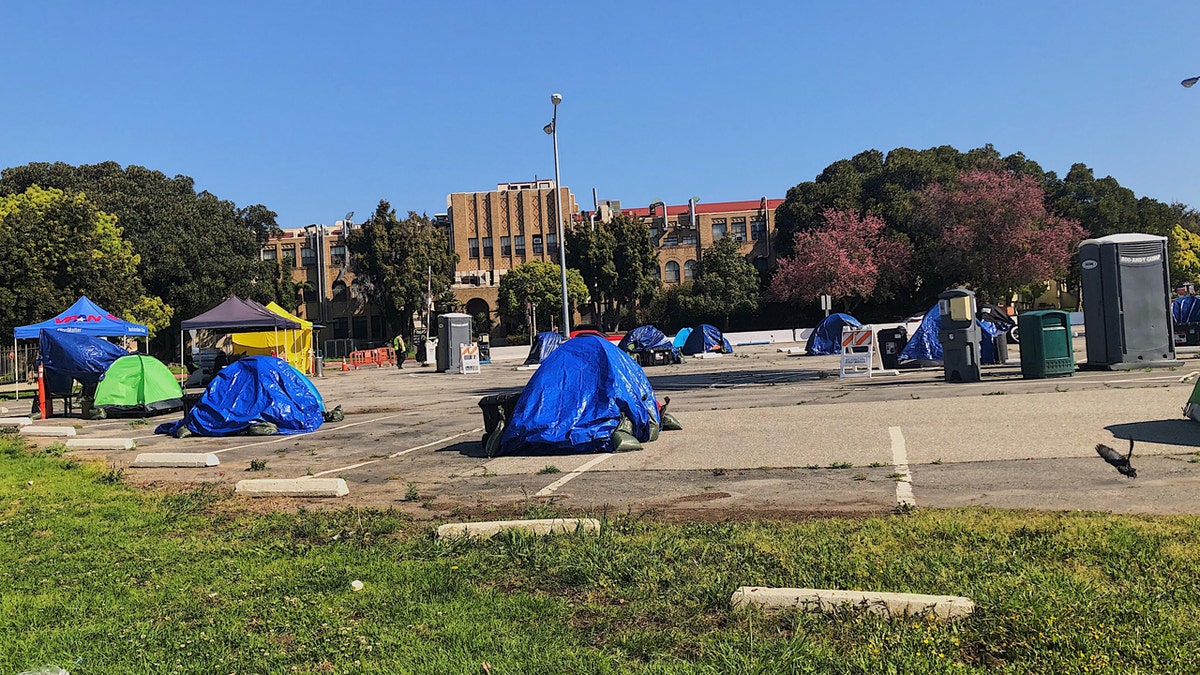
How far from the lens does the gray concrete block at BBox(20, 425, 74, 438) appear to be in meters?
16.4

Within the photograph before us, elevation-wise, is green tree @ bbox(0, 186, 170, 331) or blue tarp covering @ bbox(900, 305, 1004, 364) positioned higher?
green tree @ bbox(0, 186, 170, 331)

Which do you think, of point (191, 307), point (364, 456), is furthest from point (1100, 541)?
point (191, 307)

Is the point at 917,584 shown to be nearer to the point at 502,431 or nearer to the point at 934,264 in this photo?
the point at 502,431

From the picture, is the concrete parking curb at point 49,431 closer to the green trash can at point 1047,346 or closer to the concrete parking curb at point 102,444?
the concrete parking curb at point 102,444

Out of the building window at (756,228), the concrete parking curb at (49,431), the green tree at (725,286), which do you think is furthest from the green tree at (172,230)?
the concrete parking curb at (49,431)

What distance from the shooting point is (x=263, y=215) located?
72.5 metres

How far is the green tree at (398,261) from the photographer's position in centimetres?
6631

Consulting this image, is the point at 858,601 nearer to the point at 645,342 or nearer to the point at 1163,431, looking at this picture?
the point at 1163,431

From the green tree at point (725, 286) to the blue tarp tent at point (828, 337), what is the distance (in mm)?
25893

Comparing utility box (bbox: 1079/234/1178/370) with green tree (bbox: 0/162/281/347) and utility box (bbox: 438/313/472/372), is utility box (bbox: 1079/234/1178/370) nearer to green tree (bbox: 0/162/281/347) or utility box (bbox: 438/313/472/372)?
utility box (bbox: 438/313/472/372)

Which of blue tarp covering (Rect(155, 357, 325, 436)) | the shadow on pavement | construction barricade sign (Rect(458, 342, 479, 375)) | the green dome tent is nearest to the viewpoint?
the shadow on pavement

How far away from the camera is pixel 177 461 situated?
448 inches

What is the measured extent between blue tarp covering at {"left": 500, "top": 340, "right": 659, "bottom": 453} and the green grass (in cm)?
402

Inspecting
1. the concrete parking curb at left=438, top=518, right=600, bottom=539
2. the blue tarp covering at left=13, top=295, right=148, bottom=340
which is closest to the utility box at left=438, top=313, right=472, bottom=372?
the blue tarp covering at left=13, top=295, right=148, bottom=340
